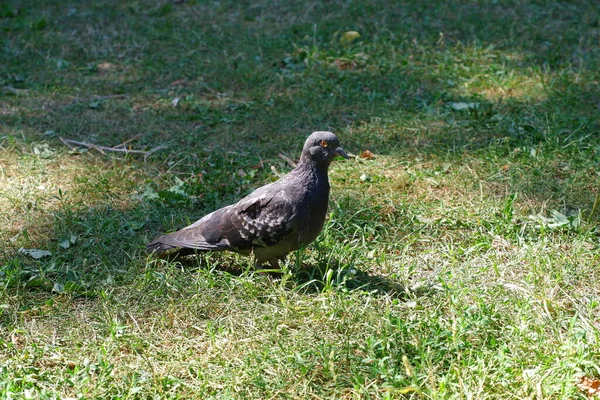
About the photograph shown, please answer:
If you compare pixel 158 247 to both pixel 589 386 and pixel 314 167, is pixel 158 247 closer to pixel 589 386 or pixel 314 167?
pixel 314 167

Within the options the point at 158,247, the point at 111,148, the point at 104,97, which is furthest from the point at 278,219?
the point at 104,97

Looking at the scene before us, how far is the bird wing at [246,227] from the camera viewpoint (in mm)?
3943

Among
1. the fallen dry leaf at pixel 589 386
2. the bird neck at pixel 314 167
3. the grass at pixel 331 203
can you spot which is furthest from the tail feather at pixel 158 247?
the fallen dry leaf at pixel 589 386

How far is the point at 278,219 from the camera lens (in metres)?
3.94

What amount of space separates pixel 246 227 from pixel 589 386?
6.51 ft

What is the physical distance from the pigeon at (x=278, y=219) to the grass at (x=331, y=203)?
147 mm

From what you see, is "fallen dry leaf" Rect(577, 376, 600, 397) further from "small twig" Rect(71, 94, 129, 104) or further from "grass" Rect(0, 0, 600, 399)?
"small twig" Rect(71, 94, 129, 104)

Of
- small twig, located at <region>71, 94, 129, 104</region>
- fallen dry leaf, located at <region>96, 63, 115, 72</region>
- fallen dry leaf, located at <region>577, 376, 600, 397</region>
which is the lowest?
fallen dry leaf, located at <region>96, 63, 115, 72</region>

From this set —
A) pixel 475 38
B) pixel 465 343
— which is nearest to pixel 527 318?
pixel 465 343

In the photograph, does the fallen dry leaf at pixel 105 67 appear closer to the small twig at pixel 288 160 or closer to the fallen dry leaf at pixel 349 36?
the fallen dry leaf at pixel 349 36

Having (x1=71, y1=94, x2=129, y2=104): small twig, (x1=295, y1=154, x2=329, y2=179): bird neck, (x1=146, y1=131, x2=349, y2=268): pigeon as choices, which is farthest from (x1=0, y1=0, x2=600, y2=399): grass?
(x1=295, y1=154, x2=329, y2=179): bird neck

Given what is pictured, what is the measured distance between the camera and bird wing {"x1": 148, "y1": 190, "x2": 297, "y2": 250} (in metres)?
3.94

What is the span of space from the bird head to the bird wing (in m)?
0.28

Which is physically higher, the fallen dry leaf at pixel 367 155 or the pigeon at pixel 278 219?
the pigeon at pixel 278 219
